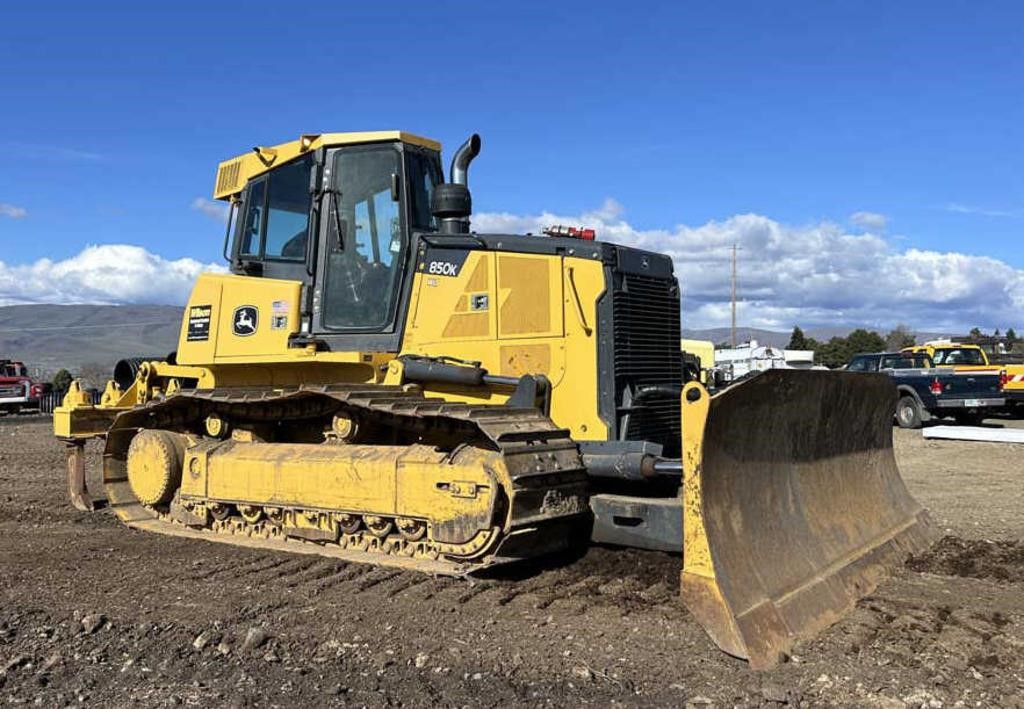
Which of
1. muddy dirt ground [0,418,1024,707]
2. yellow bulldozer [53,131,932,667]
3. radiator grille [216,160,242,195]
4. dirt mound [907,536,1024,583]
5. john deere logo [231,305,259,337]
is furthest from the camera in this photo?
radiator grille [216,160,242,195]

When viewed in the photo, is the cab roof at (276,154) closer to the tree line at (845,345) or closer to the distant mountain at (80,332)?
the tree line at (845,345)

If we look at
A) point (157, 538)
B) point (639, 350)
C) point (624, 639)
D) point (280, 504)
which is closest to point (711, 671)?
point (624, 639)

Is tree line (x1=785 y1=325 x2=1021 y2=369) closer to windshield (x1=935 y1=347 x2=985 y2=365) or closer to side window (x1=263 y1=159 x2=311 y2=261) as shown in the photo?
windshield (x1=935 y1=347 x2=985 y2=365)

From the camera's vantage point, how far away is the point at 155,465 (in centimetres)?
826

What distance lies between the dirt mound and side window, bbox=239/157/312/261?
5.62 meters

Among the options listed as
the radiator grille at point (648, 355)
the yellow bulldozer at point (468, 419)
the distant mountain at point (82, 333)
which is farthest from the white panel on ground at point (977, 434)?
the distant mountain at point (82, 333)

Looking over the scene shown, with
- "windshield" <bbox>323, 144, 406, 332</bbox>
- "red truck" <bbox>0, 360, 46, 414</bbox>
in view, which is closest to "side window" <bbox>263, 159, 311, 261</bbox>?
"windshield" <bbox>323, 144, 406, 332</bbox>

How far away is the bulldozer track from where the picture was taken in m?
5.97

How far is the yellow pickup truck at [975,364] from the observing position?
22047 mm

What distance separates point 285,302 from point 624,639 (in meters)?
4.28

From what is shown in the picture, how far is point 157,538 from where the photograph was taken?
26.5ft

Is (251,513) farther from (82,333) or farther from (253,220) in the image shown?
(82,333)

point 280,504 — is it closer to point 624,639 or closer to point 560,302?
point 560,302

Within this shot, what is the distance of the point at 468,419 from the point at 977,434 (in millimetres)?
15444
